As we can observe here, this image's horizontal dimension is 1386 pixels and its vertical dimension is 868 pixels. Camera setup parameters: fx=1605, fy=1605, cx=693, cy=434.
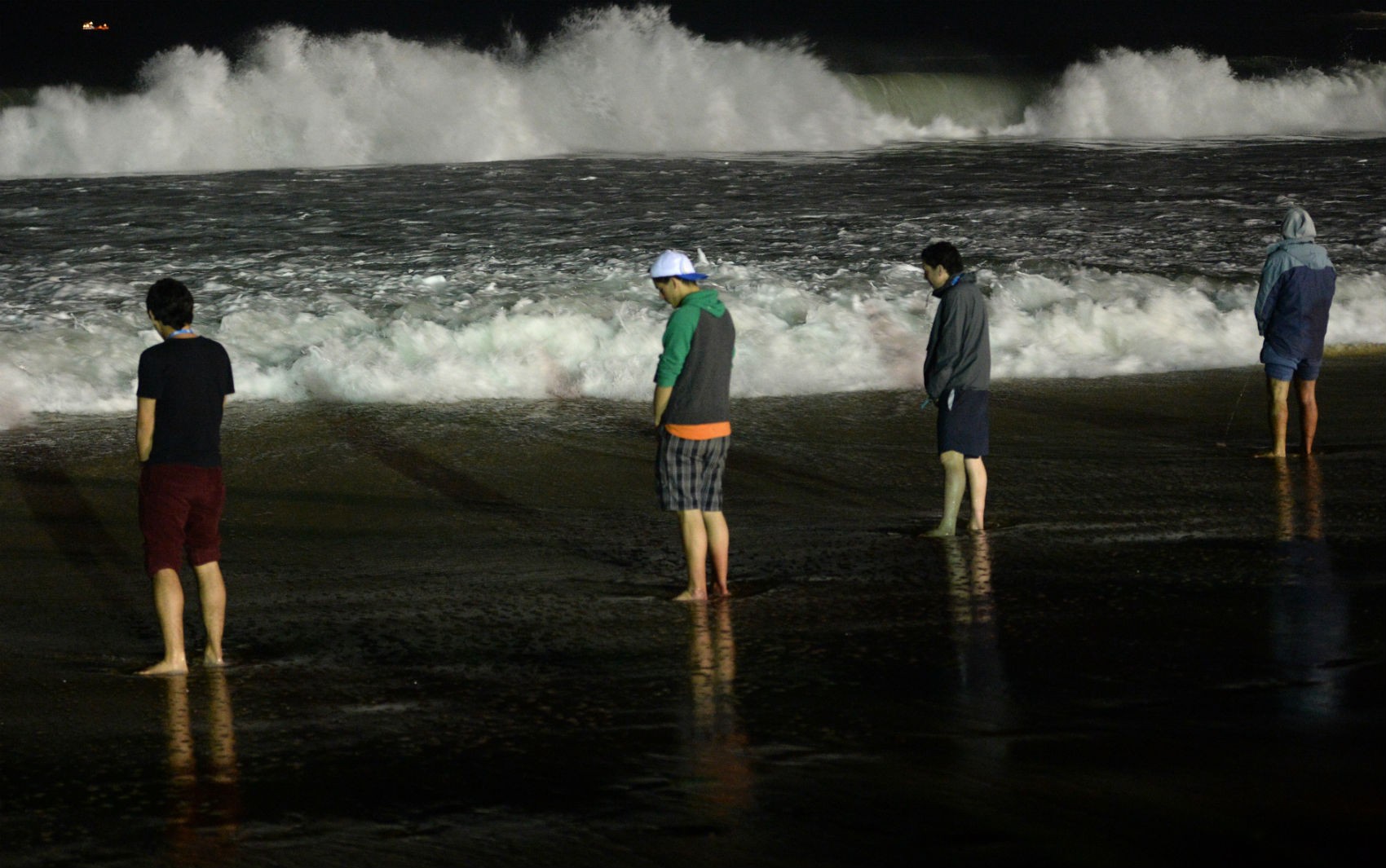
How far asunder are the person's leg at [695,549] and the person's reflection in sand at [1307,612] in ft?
7.88

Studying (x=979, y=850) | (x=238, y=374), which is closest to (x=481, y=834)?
(x=979, y=850)

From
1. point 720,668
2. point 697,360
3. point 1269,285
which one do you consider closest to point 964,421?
point 697,360

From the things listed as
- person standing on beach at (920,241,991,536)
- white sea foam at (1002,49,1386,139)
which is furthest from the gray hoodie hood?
white sea foam at (1002,49,1386,139)

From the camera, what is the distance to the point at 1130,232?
21.6 m

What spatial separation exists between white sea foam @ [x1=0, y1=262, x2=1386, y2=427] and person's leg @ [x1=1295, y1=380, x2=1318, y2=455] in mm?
3675

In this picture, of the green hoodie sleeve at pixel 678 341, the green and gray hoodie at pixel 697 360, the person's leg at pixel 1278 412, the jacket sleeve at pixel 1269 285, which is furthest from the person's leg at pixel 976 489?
the person's leg at pixel 1278 412

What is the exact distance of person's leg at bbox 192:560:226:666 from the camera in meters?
6.38

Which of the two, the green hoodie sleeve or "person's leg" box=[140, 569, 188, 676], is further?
the green hoodie sleeve

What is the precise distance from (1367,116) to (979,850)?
48915 millimetres

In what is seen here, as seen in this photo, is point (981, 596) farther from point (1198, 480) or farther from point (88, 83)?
point (88, 83)

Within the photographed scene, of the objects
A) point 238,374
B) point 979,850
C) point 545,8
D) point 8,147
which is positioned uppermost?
point 545,8

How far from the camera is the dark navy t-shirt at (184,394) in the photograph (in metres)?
6.17

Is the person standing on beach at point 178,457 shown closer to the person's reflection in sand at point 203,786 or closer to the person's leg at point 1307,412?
the person's reflection in sand at point 203,786

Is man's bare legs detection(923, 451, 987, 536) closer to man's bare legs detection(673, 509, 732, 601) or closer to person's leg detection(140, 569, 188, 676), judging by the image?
man's bare legs detection(673, 509, 732, 601)
